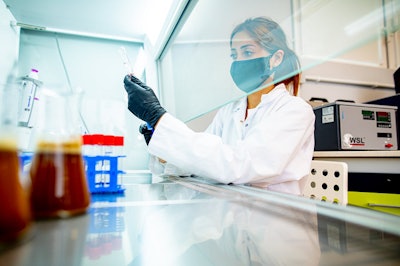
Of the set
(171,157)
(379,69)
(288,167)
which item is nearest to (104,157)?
(171,157)

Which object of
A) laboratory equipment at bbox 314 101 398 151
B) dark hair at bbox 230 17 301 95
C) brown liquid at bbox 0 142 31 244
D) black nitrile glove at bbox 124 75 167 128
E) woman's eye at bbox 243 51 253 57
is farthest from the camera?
laboratory equipment at bbox 314 101 398 151

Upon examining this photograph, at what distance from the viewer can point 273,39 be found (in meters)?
0.88

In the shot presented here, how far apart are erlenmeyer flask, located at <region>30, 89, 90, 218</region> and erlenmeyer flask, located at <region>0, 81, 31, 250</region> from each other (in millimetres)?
38

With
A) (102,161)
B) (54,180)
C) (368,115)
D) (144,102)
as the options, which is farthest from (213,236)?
(368,115)

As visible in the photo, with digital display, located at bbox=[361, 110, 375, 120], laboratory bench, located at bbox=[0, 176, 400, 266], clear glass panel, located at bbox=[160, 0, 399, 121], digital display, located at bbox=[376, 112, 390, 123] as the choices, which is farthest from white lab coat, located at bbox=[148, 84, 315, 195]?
digital display, located at bbox=[376, 112, 390, 123]

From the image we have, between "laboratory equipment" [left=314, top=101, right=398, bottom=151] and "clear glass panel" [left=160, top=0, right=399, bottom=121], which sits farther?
"laboratory equipment" [left=314, top=101, right=398, bottom=151]

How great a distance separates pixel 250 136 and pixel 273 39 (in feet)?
1.34

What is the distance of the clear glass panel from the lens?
0.58m

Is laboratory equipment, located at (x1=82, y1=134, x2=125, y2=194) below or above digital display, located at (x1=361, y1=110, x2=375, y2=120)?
below

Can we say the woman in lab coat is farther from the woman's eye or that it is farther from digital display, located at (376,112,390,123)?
digital display, located at (376,112,390,123)

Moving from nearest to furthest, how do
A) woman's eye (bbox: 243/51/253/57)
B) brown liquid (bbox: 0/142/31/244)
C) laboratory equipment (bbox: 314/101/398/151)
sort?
brown liquid (bbox: 0/142/31/244)
woman's eye (bbox: 243/51/253/57)
laboratory equipment (bbox: 314/101/398/151)

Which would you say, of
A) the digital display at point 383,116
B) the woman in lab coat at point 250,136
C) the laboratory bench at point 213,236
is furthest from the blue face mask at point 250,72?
the digital display at point 383,116

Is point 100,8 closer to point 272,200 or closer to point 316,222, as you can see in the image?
point 272,200

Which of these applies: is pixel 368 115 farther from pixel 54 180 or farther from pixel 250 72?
pixel 54 180
